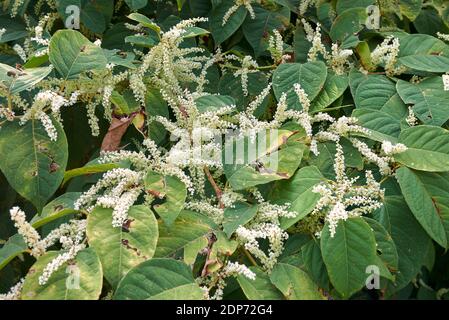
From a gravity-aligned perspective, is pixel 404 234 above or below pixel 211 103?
below

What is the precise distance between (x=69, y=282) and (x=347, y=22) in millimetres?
1298

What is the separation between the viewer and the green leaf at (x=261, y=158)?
5.04ft

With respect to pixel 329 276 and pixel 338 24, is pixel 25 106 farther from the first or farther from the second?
pixel 338 24

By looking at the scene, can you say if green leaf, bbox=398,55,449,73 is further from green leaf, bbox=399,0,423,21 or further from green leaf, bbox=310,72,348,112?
green leaf, bbox=399,0,423,21

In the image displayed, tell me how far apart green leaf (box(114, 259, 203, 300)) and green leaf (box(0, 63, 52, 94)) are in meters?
0.55

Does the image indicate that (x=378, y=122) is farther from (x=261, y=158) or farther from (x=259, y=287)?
(x=259, y=287)

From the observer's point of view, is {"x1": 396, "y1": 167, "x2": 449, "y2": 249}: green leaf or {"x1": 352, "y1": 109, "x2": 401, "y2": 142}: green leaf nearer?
{"x1": 396, "y1": 167, "x2": 449, "y2": 249}: green leaf

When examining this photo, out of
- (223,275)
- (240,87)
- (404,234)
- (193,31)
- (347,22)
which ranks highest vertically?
(193,31)

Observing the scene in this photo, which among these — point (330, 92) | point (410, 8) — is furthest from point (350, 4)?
point (330, 92)

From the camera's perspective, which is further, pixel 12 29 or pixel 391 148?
pixel 12 29

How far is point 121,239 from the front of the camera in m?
1.35

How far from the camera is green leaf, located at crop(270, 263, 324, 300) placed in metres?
1.39

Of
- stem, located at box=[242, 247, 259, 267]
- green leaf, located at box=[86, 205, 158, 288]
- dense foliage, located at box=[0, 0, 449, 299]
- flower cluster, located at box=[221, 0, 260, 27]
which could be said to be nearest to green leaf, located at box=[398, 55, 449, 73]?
dense foliage, located at box=[0, 0, 449, 299]

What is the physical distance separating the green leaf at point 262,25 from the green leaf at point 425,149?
25.4 inches
